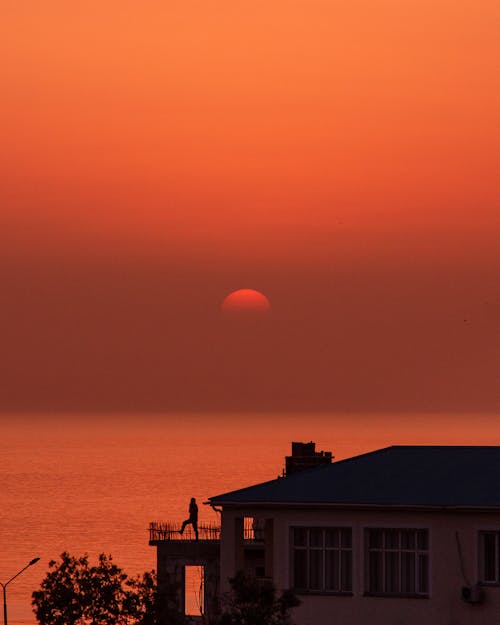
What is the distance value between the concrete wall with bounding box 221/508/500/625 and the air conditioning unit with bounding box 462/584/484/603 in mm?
233

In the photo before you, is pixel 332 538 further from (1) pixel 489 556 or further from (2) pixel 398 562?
(1) pixel 489 556

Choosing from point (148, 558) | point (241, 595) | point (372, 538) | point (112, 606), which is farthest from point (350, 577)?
point (148, 558)

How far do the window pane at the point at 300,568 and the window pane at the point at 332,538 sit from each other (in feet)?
3.65

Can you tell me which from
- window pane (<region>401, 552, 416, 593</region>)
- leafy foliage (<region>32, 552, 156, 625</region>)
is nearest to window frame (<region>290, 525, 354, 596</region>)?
window pane (<region>401, 552, 416, 593</region>)

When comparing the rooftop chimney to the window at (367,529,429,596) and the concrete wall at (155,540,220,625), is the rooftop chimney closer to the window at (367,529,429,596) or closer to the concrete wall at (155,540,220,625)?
the concrete wall at (155,540,220,625)

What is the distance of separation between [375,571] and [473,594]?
4218 mm

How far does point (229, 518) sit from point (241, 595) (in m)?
22.2

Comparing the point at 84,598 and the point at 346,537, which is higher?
the point at 346,537

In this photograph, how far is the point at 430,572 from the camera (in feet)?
235

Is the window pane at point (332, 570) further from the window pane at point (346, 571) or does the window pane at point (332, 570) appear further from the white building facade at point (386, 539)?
the window pane at point (346, 571)

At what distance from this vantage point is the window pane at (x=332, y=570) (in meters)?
73.0

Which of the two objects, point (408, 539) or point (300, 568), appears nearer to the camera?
point (408, 539)

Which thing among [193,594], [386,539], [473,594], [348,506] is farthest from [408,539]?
[193,594]

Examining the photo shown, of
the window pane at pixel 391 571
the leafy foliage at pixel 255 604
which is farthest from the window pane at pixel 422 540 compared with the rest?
the leafy foliage at pixel 255 604
